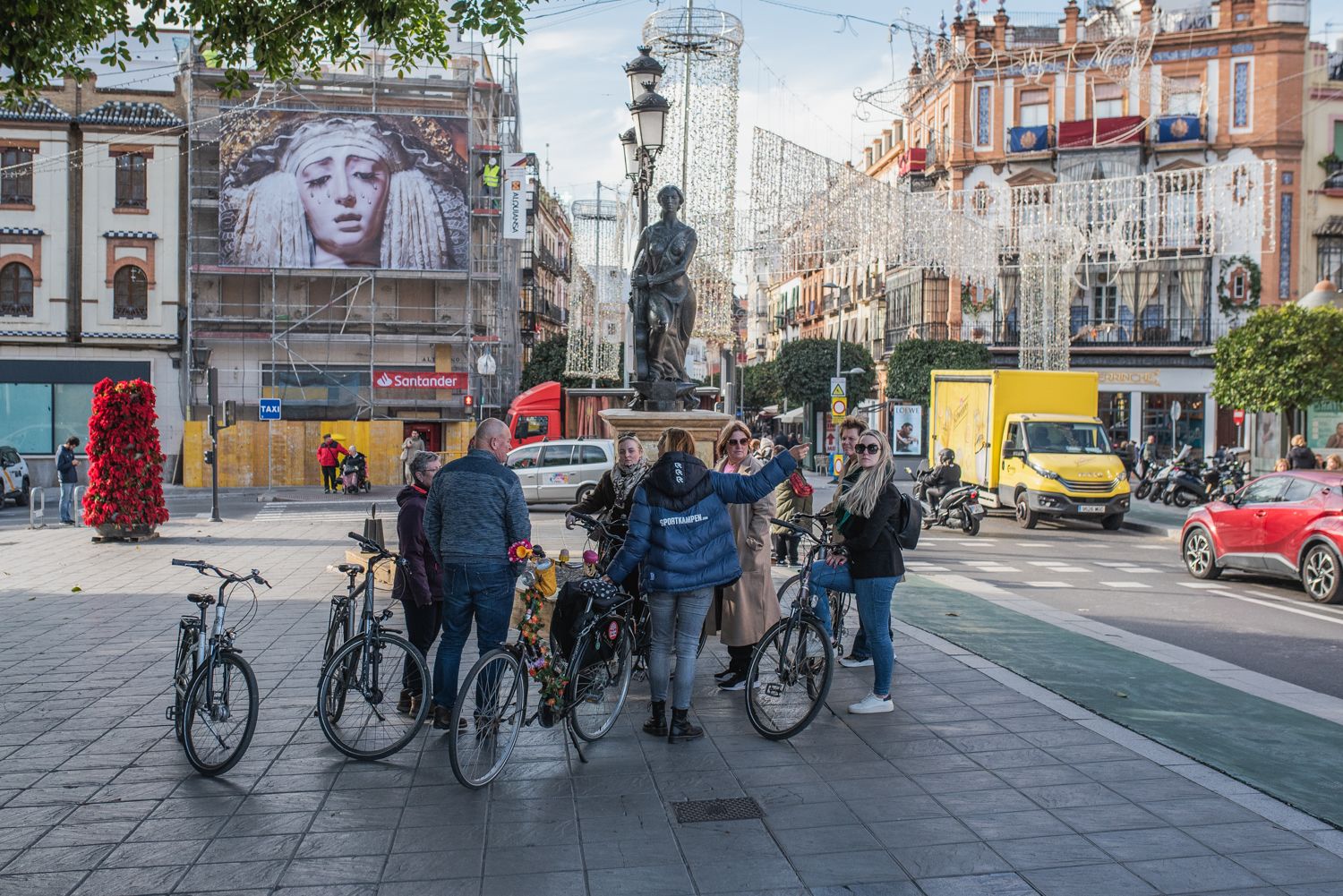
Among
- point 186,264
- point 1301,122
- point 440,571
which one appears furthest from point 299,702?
point 1301,122

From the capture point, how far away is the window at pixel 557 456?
2450 cm

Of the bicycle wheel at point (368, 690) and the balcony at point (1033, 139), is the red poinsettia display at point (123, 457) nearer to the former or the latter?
the bicycle wheel at point (368, 690)

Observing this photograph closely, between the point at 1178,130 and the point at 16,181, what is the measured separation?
3978 cm

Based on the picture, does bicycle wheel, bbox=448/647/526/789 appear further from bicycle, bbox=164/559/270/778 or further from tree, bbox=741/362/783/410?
tree, bbox=741/362/783/410

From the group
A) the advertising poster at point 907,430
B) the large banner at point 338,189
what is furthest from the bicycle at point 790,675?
the large banner at point 338,189

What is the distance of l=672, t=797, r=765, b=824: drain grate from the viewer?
5.17 metres

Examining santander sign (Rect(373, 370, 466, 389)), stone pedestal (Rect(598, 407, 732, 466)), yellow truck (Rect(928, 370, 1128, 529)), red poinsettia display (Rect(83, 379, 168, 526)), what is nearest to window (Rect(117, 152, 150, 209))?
santander sign (Rect(373, 370, 466, 389))

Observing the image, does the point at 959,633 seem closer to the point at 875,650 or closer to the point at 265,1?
the point at 875,650

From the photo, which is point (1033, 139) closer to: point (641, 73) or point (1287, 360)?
point (1287, 360)

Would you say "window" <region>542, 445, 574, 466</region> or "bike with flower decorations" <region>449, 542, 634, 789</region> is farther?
"window" <region>542, 445, 574, 466</region>

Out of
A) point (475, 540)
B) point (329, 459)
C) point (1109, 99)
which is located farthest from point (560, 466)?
point (1109, 99)

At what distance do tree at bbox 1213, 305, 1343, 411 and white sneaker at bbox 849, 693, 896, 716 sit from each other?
2148 cm

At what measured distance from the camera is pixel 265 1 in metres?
9.16

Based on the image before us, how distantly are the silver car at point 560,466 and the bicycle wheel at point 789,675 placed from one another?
17555 mm
